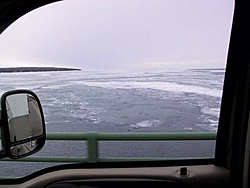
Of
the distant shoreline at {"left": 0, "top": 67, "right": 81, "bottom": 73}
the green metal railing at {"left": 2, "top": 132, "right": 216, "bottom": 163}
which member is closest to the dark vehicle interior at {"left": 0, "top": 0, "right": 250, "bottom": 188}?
the distant shoreline at {"left": 0, "top": 67, "right": 81, "bottom": 73}

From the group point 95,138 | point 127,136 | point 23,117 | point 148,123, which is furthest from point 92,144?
point 23,117

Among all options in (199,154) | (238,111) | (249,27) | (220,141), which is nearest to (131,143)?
(199,154)

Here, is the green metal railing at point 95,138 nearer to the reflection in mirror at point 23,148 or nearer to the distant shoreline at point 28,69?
the distant shoreline at point 28,69

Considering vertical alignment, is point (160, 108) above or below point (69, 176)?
above

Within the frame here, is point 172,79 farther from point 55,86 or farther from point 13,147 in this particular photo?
point 13,147

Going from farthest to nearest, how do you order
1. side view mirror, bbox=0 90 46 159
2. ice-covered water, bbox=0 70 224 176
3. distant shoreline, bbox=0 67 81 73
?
1. ice-covered water, bbox=0 70 224 176
2. distant shoreline, bbox=0 67 81 73
3. side view mirror, bbox=0 90 46 159

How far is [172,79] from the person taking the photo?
2.41 m

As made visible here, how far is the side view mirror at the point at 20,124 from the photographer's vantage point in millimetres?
1409

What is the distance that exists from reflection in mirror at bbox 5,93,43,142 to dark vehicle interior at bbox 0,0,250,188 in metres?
0.49

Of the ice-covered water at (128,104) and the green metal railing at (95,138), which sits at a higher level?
the ice-covered water at (128,104)

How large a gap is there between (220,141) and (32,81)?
1244 millimetres

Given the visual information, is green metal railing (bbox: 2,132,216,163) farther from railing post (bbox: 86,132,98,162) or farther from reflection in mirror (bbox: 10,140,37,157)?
reflection in mirror (bbox: 10,140,37,157)

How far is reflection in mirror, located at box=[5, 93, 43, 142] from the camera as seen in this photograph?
4.84 ft

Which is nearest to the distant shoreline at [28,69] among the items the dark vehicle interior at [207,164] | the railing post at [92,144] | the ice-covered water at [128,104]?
the ice-covered water at [128,104]
